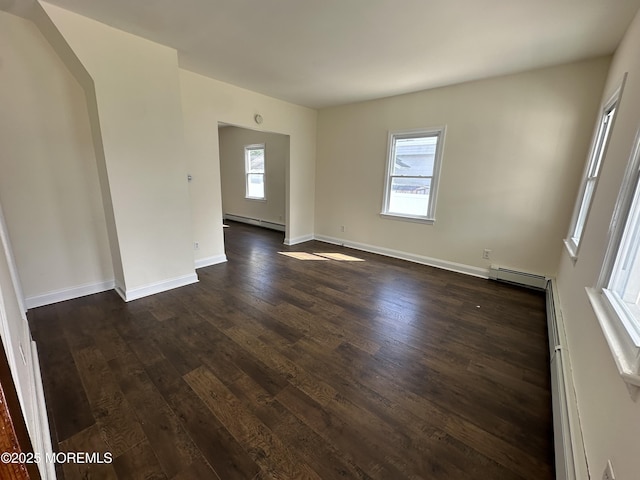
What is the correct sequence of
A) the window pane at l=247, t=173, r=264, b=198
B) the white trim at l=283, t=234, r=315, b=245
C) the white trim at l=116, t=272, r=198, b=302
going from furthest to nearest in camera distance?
the window pane at l=247, t=173, r=264, b=198, the white trim at l=283, t=234, r=315, b=245, the white trim at l=116, t=272, r=198, b=302

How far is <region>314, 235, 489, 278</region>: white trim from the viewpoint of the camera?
153 inches

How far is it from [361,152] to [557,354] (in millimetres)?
3845

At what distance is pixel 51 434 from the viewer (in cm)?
145

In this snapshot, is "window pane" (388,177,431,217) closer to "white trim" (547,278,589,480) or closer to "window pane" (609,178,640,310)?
"white trim" (547,278,589,480)

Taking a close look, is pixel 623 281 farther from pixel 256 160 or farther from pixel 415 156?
pixel 256 160

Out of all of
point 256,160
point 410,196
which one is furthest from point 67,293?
point 256,160

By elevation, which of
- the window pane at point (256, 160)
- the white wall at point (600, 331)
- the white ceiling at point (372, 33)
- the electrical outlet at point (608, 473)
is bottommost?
the electrical outlet at point (608, 473)

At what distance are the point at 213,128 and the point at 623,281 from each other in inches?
168

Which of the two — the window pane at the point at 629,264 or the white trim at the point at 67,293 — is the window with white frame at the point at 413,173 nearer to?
the window pane at the point at 629,264

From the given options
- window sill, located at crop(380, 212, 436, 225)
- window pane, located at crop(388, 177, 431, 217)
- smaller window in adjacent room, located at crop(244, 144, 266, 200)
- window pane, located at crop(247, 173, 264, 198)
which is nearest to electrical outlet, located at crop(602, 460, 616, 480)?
window sill, located at crop(380, 212, 436, 225)

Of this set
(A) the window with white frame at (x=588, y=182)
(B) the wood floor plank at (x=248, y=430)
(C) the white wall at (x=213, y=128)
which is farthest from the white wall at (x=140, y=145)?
(A) the window with white frame at (x=588, y=182)

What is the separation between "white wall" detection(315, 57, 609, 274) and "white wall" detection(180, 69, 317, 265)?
105cm

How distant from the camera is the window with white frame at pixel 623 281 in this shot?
3.35 ft

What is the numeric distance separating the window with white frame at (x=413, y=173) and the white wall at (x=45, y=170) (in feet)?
13.2
